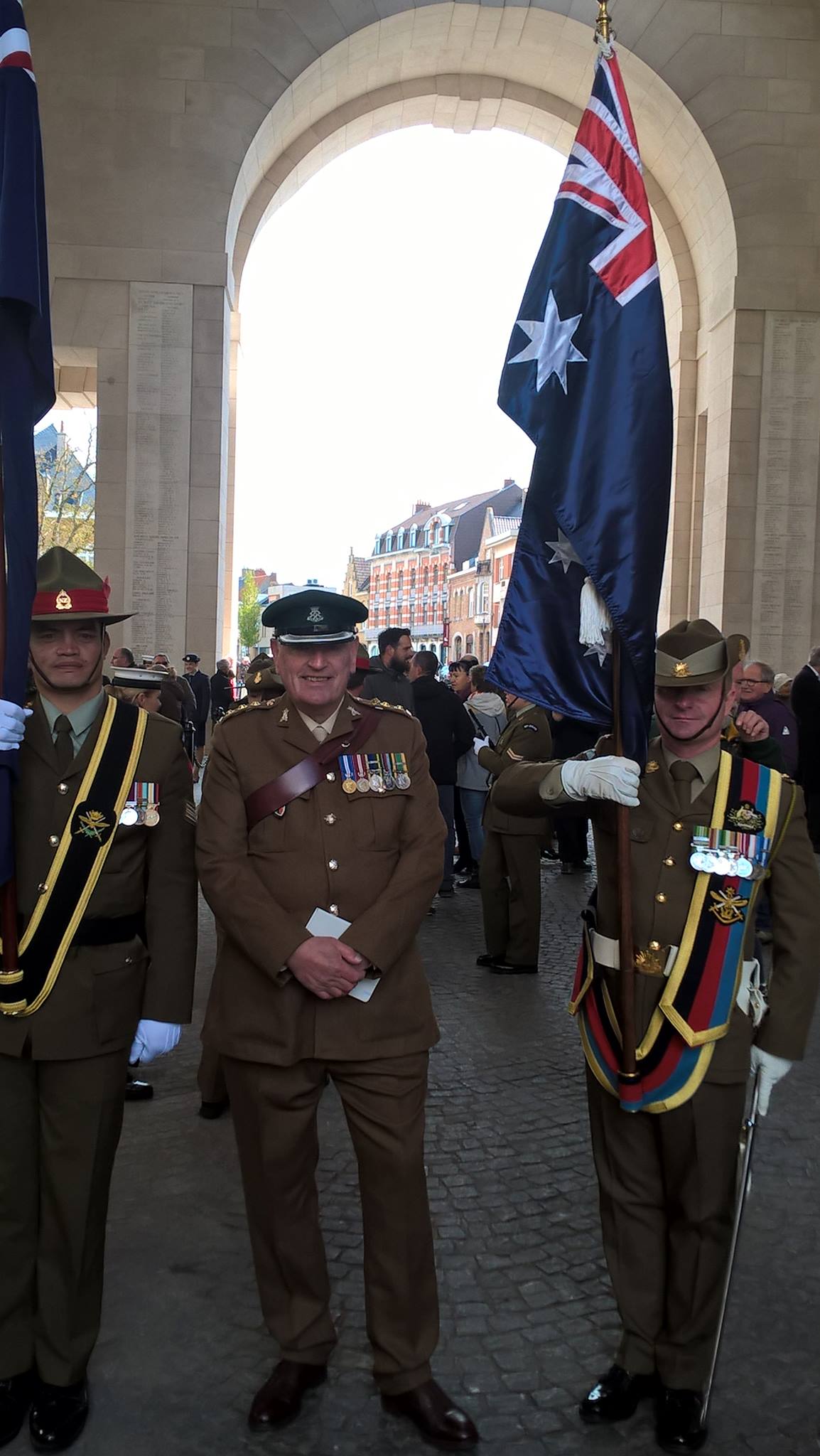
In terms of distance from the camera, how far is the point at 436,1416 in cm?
290

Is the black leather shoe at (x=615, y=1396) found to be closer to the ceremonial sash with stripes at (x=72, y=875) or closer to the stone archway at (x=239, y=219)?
the ceremonial sash with stripes at (x=72, y=875)

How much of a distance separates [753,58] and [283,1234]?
833 inches

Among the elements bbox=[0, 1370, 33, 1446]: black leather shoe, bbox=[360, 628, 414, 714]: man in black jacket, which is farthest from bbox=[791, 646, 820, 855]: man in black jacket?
bbox=[0, 1370, 33, 1446]: black leather shoe

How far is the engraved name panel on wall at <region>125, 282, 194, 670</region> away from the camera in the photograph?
61.1 ft

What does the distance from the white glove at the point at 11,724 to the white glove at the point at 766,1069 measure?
2032 mm

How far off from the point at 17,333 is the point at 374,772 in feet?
4.81

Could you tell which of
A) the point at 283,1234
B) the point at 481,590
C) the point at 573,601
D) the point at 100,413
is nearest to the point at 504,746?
the point at 573,601

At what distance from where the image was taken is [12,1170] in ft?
9.76

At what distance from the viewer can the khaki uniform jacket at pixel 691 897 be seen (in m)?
2.98

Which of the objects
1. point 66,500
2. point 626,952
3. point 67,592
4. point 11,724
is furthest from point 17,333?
point 66,500

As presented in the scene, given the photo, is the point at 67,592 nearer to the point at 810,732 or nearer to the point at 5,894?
the point at 5,894

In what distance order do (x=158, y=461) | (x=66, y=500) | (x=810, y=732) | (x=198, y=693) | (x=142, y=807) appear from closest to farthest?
(x=142, y=807) → (x=810, y=732) → (x=198, y=693) → (x=158, y=461) → (x=66, y=500)

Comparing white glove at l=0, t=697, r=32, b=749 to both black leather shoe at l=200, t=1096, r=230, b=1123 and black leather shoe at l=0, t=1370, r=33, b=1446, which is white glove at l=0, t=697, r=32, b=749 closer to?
black leather shoe at l=0, t=1370, r=33, b=1446

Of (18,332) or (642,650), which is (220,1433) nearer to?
(642,650)
